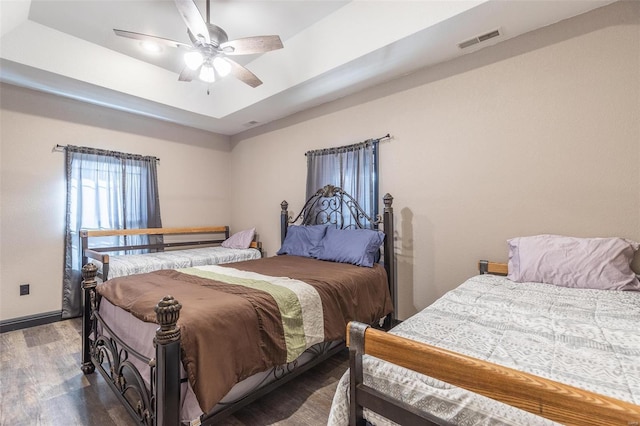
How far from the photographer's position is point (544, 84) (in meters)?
2.23

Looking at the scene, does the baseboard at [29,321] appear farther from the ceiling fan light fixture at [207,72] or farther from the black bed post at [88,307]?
the ceiling fan light fixture at [207,72]

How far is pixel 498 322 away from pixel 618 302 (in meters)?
0.79

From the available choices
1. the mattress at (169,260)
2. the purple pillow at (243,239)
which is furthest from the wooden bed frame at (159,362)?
the purple pillow at (243,239)

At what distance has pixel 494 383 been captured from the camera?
747mm

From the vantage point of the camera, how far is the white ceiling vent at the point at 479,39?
228cm

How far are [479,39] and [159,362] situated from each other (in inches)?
121

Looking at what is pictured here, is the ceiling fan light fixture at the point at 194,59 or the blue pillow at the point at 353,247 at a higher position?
the ceiling fan light fixture at the point at 194,59

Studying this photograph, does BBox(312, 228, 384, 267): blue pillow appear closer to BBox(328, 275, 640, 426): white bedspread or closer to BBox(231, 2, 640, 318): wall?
BBox(231, 2, 640, 318): wall

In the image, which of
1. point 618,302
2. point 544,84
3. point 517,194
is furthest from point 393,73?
point 618,302

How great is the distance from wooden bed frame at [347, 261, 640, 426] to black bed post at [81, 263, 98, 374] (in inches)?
83.6

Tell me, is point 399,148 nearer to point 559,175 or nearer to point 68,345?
point 559,175

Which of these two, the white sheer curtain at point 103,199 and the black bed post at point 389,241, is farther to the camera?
the white sheer curtain at point 103,199

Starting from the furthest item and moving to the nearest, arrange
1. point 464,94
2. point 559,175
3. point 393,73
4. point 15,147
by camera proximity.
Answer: point 15,147 < point 393,73 < point 464,94 < point 559,175

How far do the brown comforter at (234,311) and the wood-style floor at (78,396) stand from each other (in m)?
0.37
